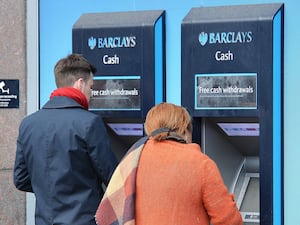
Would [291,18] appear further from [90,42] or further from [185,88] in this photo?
[90,42]

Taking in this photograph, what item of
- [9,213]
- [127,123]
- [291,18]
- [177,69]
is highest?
[291,18]

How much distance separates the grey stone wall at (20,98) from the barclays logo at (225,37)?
4.67 ft

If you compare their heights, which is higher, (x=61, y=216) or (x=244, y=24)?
(x=244, y=24)

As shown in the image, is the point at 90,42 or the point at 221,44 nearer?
the point at 221,44

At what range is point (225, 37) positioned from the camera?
4.03 meters

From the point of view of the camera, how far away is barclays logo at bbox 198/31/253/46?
13.1 ft

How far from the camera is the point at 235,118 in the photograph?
161 inches

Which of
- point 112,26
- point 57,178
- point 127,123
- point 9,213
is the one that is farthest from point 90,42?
point 9,213

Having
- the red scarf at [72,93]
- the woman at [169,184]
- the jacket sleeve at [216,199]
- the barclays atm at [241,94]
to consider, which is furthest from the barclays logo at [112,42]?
the jacket sleeve at [216,199]

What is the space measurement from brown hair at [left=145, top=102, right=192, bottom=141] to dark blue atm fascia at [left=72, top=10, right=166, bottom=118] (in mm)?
1130

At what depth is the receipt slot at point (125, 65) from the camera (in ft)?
14.0

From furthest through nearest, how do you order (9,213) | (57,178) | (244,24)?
1. (9,213)
2. (244,24)
3. (57,178)

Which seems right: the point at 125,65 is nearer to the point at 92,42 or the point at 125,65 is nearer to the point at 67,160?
the point at 92,42

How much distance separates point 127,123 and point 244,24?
92cm
